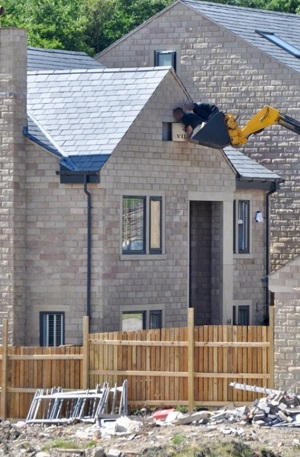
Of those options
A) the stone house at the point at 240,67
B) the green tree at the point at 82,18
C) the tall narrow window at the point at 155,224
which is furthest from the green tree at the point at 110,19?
the tall narrow window at the point at 155,224

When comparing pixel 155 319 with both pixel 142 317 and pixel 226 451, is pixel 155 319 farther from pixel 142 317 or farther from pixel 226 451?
pixel 226 451

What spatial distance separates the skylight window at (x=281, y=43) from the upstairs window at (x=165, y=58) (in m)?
2.84

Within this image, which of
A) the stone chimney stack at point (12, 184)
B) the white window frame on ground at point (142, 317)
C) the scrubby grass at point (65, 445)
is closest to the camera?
the scrubby grass at point (65, 445)

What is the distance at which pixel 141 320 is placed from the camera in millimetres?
38406

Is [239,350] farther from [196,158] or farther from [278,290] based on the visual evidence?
[196,158]

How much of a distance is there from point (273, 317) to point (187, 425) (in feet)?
10.00

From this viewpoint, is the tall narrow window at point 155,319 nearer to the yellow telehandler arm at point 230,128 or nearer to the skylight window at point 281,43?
the yellow telehandler arm at point 230,128

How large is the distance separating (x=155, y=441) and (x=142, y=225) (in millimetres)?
8611

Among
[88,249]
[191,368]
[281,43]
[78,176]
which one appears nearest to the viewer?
[191,368]

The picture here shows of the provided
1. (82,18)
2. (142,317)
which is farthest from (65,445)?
(82,18)

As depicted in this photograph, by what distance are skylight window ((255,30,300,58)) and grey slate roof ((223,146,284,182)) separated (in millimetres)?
4731

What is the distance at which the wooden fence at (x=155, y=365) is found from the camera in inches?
1325

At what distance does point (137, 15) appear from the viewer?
2744 inches

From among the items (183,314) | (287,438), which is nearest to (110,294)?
(183,314)
